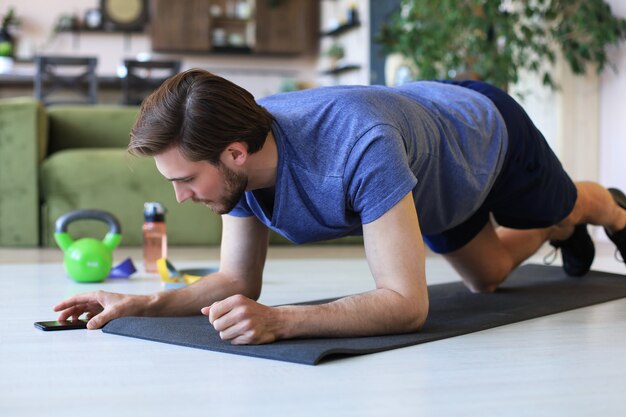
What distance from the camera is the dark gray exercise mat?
1.44m

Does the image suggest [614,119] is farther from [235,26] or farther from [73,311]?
[235,26]

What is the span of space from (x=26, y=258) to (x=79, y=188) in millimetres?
631

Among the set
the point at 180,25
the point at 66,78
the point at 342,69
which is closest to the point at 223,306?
the point at 66,78

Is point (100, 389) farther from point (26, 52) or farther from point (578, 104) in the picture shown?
point (26, 52)

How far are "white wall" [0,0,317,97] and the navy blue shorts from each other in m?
7.38

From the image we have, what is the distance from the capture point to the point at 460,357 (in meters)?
1.47

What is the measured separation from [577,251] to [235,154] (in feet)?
4.86

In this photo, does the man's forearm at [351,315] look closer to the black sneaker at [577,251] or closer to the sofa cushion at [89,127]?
the black sneaker at [577,251]

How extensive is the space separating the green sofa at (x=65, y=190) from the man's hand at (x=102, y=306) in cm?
244

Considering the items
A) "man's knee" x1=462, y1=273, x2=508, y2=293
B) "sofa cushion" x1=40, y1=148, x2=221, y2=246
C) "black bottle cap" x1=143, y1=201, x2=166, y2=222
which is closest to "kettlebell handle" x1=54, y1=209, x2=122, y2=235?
"black bottle cap" x1=143, y1=201, x2=166, y2=222

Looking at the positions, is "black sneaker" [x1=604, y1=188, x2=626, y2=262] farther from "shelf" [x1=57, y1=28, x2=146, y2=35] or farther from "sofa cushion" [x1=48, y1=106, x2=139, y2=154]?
"shelf" [x1=57, y1=28, x2=146, y2=35]

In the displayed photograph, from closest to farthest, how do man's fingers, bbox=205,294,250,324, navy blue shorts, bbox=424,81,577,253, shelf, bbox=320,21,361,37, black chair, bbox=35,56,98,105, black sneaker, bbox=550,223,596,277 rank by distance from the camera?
1. man's fingers, bbox=205,294,250,324
2. navy blue shorts, bbox=424,81,577,253
3. black sneaker, bbox=550,223,596,277
4. black chair, bbox=35,56,98,105
5. shelf, bbox=320,21,361,37

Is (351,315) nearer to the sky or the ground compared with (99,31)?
nearer to the ground

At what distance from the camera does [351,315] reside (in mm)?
1490
